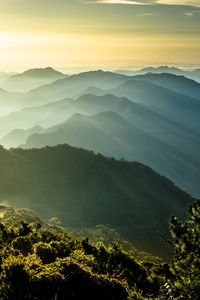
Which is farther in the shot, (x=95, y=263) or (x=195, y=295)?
(x=95, y=263)

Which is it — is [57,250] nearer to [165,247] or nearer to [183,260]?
[183,260]

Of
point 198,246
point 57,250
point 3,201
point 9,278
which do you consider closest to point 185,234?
point 198,246

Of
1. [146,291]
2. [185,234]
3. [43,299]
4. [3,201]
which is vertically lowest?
[43,299]

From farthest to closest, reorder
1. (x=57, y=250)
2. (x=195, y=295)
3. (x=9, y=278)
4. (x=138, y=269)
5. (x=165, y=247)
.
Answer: (x=165, y=247), (x=138, y=269), (x=57, y=250), (x=9, y=278), (x=195, y=295)

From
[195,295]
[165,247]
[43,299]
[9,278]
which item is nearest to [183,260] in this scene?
[195,295]

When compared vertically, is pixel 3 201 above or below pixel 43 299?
above

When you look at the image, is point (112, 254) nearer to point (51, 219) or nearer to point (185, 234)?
point (185, 234)

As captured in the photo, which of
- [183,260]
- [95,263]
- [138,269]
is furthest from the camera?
[138,269]

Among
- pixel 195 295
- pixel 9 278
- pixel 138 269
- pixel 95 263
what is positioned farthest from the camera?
pixel 138 269

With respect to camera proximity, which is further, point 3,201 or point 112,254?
point 3,201
